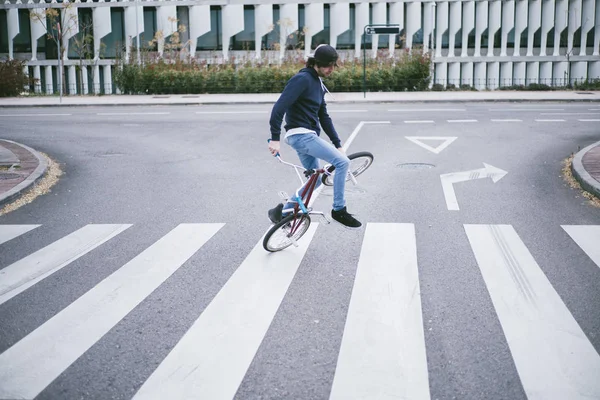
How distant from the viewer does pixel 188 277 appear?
645 centimetres

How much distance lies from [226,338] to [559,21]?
48729mm

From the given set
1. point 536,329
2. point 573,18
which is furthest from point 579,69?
point 536,329

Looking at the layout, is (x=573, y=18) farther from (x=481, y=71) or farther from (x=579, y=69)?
(x=481, y=71)

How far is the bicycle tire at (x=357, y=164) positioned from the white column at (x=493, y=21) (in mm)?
43475

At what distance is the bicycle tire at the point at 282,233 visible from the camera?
6971mm

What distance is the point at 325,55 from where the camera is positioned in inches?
264

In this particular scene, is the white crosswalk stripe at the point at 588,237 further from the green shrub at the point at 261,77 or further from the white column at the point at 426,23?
the white column at the point at 426,23

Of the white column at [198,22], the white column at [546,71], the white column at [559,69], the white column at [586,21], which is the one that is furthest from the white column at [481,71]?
the white column at [198,22]

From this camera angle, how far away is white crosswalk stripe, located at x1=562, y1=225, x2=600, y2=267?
23.1 ft

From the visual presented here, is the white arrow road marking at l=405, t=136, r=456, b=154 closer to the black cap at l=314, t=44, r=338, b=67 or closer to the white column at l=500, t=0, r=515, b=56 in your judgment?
the black cap at l=314, t=44, r=338, b=67

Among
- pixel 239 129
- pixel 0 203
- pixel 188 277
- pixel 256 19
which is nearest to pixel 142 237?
pixel 188 277

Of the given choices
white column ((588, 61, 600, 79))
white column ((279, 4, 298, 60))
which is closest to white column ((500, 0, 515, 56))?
white column ((588, 61, 600, 79))

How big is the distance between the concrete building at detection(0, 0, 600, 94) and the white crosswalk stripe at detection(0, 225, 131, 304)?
1566 inches

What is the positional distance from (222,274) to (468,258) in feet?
7.98
